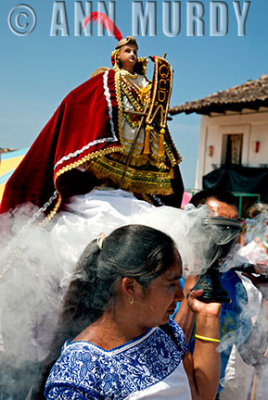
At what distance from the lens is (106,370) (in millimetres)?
1394

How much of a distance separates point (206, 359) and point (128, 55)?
1933mm

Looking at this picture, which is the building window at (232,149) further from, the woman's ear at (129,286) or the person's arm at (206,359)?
the woman's ear at (129,286)

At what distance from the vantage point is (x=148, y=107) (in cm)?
271

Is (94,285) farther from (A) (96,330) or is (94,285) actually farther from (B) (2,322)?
(B) (2,322)

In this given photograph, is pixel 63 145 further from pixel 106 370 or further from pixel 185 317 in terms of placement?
pixel 106 370

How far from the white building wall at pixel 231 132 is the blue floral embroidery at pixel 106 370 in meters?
14.3

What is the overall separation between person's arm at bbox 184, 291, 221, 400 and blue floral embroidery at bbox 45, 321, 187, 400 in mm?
181

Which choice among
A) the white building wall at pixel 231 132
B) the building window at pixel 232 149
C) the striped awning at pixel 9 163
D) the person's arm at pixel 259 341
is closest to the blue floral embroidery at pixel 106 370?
the person's arm at pixel 259 341

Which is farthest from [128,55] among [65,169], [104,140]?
[65,169]

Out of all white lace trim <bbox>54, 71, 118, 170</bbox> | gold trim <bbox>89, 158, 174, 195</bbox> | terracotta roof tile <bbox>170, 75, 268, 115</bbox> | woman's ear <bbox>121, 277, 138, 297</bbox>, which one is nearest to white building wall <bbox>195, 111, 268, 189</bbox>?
terracotta roof tile <bbox>170, 75, 268, 115</bbox>

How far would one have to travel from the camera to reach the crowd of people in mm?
1478

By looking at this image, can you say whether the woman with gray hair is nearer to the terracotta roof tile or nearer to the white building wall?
the terracotta roof tile

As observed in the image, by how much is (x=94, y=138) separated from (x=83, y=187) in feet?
0.95

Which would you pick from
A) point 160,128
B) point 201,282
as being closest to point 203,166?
point 160,128
